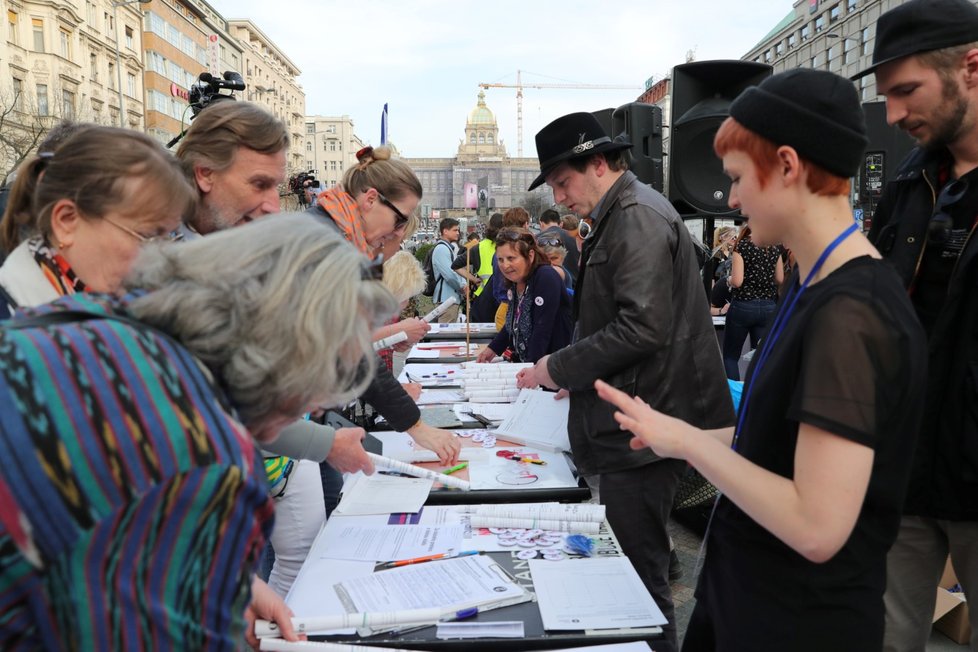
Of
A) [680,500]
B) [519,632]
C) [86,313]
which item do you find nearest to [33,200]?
[86,313]

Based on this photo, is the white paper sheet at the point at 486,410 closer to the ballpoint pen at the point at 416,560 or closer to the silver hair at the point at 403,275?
the silver hair at the point at 403,275

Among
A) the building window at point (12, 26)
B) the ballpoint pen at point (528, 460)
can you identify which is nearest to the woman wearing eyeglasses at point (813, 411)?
the ballpoint pen at point (528, 460)

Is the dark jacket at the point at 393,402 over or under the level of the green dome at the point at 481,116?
under

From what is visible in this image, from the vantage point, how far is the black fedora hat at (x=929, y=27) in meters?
1.56

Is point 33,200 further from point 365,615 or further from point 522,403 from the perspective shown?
point 522,403

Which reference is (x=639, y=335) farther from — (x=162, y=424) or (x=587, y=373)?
(x=162, y=424)

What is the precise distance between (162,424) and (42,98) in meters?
35.3

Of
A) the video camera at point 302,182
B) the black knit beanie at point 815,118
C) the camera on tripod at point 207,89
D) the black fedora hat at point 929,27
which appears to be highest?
the camera on tripod at point 207,89

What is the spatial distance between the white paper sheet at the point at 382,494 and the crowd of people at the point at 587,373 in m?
0.12

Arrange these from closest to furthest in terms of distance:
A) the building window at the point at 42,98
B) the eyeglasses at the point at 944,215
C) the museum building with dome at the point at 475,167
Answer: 1. the eyeglasses at the point at 944,215
2. the building window at the point at 42,98
3. the museum building with dome at the point at 475,167

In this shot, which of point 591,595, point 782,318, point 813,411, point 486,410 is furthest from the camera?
point 486,410

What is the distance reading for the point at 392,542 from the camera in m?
1.78

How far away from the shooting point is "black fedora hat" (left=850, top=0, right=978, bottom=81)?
156cm

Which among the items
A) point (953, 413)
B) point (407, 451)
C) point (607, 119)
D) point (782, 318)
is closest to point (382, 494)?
point (407, 451)
